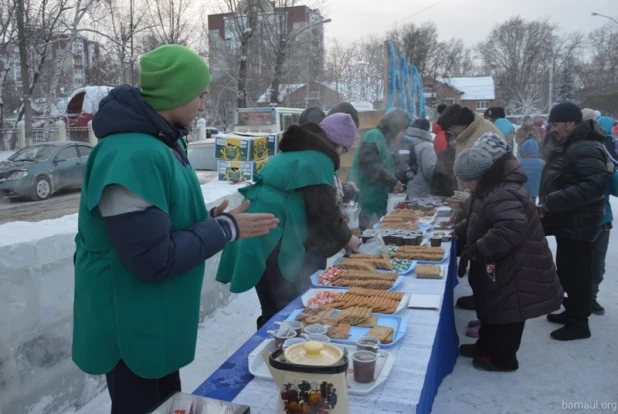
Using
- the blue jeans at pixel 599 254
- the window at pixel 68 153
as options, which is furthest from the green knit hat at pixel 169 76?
the window at pixel 68 153

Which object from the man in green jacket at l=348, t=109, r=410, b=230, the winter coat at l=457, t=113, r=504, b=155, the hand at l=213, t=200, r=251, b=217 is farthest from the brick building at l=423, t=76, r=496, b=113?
the hand at l=213, t=200, r=251, b=217

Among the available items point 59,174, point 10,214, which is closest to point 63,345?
point 10,214

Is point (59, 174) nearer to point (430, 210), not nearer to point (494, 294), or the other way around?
point (430, 210)

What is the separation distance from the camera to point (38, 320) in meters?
2.63

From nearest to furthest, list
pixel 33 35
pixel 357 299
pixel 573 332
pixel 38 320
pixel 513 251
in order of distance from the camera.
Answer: pixel 357 299, pixel 38 320, pixel 513 251, pixel 573 332, pixel 33 35

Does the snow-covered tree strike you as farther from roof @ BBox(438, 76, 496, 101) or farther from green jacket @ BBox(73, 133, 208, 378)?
green jacket @ BBox(73, 133, 208, 378)

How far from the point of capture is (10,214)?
11.0 metres

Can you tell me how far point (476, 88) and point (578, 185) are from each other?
5335 centimetres

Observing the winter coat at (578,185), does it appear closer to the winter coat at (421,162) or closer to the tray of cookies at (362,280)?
the tray of cookies at (362,280)

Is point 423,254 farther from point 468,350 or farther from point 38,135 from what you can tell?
point 38,135

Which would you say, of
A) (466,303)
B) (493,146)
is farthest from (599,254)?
(493,146)

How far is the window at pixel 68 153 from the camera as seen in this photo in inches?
535

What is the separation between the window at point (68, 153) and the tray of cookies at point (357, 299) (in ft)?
42.6

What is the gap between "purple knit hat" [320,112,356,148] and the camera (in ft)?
10.5
